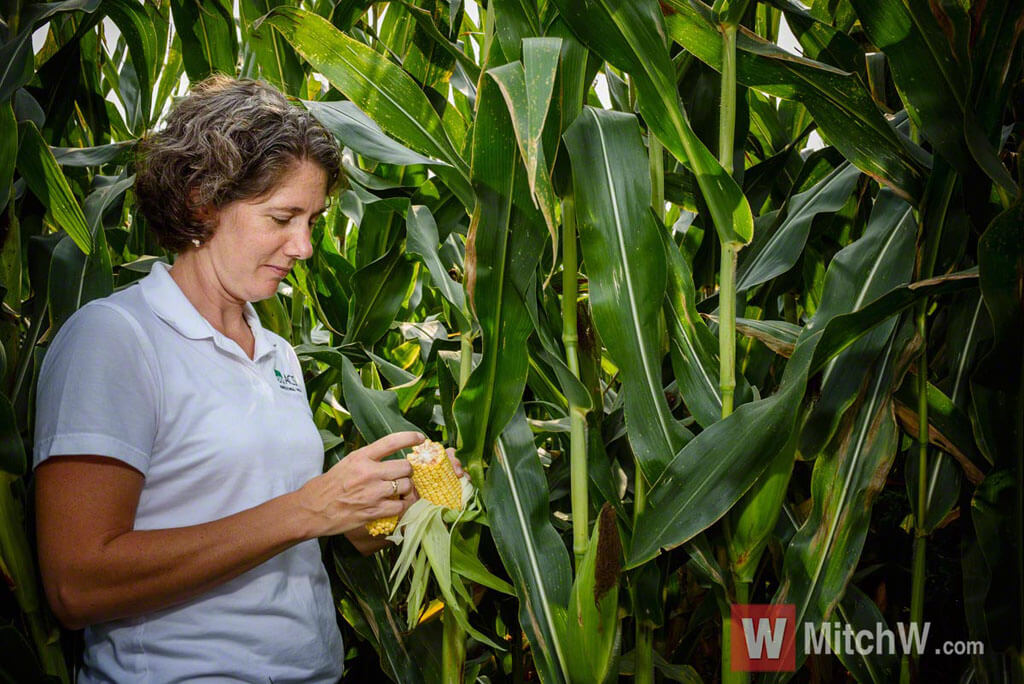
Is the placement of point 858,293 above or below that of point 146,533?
above

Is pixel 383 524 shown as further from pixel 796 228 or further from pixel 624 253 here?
pixel 796 228

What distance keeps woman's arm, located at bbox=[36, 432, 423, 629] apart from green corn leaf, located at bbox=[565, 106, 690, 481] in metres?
0.30

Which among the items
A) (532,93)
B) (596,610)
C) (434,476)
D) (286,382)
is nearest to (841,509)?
(596,610)

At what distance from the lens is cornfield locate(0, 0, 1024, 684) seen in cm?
95

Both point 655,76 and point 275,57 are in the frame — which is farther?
point 275,57

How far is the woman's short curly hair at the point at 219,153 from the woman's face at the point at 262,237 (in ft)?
0.05

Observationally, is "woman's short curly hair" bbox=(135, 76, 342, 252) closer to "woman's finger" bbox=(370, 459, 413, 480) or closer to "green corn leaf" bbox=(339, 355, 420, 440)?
"green corn leaf" bbox=(339, 355, 420, 440)

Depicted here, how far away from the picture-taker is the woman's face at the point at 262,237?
1157 mm

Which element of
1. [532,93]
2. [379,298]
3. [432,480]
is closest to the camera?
[532,93]

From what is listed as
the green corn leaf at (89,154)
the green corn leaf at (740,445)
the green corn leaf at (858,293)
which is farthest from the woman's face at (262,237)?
the green corn leaf at (858,293)

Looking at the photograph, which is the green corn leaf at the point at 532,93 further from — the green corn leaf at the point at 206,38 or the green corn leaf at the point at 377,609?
the green corn leaf at the point at 206,38

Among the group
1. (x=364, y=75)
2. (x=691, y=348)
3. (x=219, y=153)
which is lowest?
(x=691, y=348)

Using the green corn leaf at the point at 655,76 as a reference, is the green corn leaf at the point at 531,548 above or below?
below

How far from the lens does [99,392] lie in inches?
38.6
